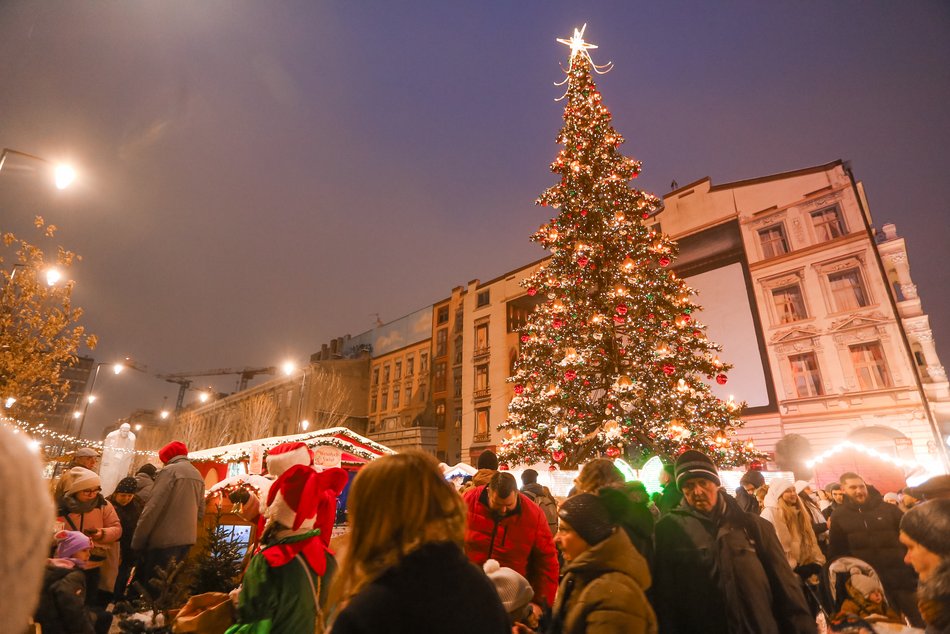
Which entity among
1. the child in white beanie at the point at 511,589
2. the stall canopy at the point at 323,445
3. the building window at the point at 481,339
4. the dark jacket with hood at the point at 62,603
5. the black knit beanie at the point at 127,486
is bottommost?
the dark jacket with hood at the point at 62,603

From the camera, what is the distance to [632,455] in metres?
11.8

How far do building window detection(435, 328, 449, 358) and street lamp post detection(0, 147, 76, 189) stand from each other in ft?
96.8

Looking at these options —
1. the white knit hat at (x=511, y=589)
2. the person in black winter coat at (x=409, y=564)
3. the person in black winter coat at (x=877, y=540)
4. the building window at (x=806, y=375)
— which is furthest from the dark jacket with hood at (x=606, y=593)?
the building window at (x=806, y=375)

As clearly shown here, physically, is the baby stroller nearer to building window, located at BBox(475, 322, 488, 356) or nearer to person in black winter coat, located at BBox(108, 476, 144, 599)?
person in black winter coat, located at BBox(108, 476, 144, 599)

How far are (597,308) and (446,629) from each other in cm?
1207

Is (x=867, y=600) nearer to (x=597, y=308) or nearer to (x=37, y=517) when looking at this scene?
(x=37, y=517)

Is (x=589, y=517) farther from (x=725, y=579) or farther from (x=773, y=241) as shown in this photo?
(x=773, y=241)

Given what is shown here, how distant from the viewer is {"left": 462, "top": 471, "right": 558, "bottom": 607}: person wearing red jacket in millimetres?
4305

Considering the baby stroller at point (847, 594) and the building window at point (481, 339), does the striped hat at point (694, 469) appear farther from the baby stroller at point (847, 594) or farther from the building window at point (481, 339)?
the building window at point (481, 339)

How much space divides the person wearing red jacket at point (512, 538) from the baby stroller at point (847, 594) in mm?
2173

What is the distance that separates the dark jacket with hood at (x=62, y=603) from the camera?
3389 millimetres

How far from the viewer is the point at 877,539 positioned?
5.25m

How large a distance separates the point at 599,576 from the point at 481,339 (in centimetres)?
3211

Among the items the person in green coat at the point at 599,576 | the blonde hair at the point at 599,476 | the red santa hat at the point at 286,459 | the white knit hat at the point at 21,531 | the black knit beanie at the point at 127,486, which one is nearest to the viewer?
the white knit hat at the point at 21,531
